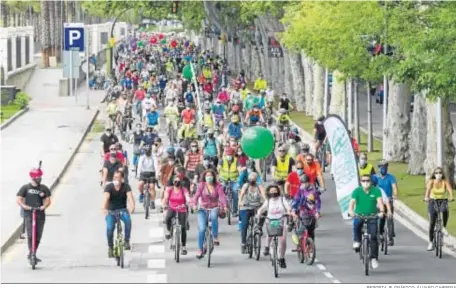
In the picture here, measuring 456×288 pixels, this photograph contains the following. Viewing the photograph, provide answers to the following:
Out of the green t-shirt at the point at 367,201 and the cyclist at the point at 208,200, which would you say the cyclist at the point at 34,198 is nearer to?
the cyclist at the point at 208,200

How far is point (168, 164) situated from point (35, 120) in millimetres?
29181

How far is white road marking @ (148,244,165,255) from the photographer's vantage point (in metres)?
25.0

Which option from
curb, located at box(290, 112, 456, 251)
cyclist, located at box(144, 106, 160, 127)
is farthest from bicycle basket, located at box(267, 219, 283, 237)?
cyclist, located at box(144, 106, 160, 127)

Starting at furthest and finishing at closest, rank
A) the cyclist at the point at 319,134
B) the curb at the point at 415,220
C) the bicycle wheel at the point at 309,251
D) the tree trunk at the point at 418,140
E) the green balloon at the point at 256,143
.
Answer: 1. the cyclist at the point at 319,134
2. the tree trunk at the point at 418,140
3. the green balloon at the point at 256,143
4. the curb at the point at 415,220
5. the bicycle wheel at the point at 309,251

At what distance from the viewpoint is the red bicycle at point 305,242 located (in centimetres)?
2333

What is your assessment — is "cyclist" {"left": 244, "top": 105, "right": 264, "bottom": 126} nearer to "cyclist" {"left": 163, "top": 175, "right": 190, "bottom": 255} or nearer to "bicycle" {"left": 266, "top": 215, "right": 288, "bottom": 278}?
"cyclist" {"left": 163, "top": 175, "right": 190, "bottom": 255}

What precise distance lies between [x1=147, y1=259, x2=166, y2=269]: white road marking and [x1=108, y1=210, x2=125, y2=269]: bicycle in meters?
0.44

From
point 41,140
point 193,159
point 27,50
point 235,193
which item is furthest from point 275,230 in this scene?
point 27,50

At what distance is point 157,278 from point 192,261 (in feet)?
5.83

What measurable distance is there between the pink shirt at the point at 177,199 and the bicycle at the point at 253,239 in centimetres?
A: 107

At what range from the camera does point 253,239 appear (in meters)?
24.0

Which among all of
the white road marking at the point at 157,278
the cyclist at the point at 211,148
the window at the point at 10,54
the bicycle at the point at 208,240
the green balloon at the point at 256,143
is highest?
the window at the point at 10,54

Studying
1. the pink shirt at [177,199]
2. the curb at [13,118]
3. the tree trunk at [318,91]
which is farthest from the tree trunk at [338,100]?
the pink shirt at [177,199]
